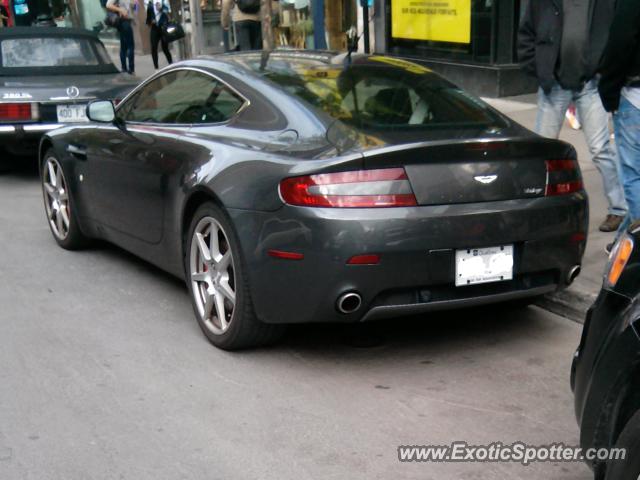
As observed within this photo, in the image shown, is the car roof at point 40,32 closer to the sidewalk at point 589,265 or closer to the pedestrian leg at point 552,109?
the sidewalk at point 589,265

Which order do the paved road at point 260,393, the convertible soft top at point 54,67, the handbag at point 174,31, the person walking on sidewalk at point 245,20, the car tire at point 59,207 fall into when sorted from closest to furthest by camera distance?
the paved road at point 260,393 < the car tire at point 59,207 < the convertible soft top at point 54,67 < the person walking on sidewalk at point 245,20 < the handbag at point 174,31

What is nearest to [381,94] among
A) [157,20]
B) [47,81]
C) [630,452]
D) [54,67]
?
[630,452]

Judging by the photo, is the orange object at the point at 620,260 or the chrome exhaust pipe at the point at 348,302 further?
the chrome exhaust pipe at the point at 348,302

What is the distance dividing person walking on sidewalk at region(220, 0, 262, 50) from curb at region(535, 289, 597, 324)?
32.1 ft

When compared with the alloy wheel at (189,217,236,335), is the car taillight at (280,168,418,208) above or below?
above

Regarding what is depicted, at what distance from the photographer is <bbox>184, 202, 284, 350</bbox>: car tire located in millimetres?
5113

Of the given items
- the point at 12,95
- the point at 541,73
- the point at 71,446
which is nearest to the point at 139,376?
the point at 71,446

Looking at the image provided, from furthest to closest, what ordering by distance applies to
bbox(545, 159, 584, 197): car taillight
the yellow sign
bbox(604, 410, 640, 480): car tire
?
the yellow sign, bbox(545, 159, 584, 197): car taillight, bbox(604, 410, 640, 480): car tire

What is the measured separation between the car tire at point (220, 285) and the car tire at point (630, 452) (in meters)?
2.43

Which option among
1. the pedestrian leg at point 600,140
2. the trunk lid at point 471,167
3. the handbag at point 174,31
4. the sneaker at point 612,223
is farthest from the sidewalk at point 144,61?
the trunk lid at point 471,167

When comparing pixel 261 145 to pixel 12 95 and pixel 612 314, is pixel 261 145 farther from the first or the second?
pixel 12 95

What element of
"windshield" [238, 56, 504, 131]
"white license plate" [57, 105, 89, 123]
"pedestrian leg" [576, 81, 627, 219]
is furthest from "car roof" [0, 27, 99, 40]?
"pedestrian leg" [576, 81, 627, 219]

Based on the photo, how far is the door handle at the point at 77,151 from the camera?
23.0ft

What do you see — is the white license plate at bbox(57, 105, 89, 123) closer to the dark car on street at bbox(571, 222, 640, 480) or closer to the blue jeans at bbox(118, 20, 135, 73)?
the dark car on street at bbox(571, 222, 640, 480)
